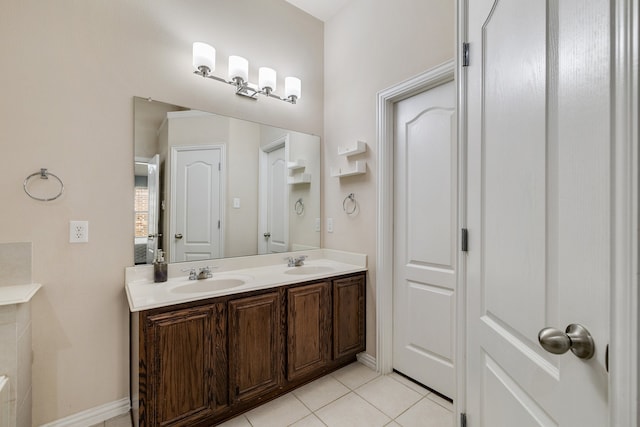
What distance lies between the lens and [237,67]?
209 centimetres

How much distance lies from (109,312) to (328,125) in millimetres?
2228

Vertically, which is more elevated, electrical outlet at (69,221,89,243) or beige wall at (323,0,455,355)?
beige wall at (323,0,455,355)

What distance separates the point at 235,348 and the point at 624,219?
173 centimetres

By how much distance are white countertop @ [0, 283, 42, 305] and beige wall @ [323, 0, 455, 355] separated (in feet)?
6.48

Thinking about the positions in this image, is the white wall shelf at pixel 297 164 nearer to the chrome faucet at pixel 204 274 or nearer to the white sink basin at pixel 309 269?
the white sink basin at pixel 309 269

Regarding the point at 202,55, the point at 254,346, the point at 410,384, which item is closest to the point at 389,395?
the point at 410,384

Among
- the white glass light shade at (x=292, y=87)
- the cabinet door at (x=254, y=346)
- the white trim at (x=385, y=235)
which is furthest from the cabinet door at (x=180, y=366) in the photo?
the white glass light shade at (x=292, y=87)

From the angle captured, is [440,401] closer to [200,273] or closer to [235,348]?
[235,348]

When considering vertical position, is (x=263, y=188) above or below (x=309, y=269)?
above

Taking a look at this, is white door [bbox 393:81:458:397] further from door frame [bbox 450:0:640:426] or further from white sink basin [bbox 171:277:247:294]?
door frame [bbox 450:0:640:426]

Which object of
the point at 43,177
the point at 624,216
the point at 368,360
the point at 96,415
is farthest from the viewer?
the point at 368,360

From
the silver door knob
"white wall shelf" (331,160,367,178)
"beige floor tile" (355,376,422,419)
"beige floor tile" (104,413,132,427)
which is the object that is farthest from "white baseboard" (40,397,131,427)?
the silver door knob

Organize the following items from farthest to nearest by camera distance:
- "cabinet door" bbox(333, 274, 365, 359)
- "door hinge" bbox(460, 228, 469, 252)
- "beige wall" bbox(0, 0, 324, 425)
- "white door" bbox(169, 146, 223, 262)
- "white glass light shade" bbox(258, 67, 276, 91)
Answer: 1. "white glass light shade" bbox(258, 67, 276, 91)
2. "cabinet door" bbox(333, 274, 365, 359)
3. "white door" bbox(169, 146, 223, 262)
4. "beige wall" bbox(0, 0, 324, 425)
5. "door hinge" bbox(460, 228, 469, 252)

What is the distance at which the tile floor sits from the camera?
1.68m
